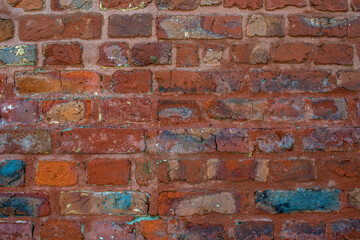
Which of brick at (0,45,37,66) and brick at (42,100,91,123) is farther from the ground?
brick at (0,45,37,66)

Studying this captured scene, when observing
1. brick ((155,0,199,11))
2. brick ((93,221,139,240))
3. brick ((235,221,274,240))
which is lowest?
brick ((93,221,139,240))

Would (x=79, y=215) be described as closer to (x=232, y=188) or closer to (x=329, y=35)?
(x=232, y=188)

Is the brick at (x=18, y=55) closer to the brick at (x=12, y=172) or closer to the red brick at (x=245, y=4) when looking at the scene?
the brick at (x=12, y=172)

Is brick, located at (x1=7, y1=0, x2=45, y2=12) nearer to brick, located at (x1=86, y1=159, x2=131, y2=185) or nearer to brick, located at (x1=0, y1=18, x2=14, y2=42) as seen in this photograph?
brick, located at (x1=0, y1=18, x2=14, y2=42)

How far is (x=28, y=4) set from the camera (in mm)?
904

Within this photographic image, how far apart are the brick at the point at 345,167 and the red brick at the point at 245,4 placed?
56cm

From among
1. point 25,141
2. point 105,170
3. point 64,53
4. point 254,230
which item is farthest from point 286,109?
point 25,141

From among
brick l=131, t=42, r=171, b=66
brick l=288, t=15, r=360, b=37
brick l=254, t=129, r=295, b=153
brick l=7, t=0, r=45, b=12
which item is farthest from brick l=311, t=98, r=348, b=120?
brick l=7, t=0, r=45, b=12

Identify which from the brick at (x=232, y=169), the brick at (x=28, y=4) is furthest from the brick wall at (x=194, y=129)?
the brick at (x=28, y=4)

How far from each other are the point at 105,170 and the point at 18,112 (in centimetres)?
35

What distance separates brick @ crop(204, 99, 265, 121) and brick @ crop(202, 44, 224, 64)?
→ 138 millimetres

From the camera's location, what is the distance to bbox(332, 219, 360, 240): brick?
2.84 ft

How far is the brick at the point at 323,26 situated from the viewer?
0.87 metres

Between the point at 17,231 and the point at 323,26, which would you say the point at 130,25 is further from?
the point at 17,231
